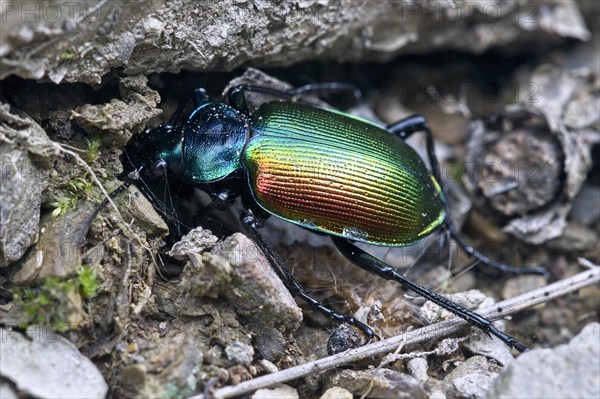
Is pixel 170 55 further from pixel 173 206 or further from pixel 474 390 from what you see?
pixel 474 390

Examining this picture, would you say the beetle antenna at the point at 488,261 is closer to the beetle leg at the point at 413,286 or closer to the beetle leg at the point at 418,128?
the beetle leg at the point at 418,128

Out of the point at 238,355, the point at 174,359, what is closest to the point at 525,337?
the point at 238,355

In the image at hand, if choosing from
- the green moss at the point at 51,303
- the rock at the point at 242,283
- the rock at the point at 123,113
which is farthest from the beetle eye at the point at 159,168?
the green moss at the point at 51,303

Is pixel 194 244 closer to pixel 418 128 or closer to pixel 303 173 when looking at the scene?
pixel 303 173

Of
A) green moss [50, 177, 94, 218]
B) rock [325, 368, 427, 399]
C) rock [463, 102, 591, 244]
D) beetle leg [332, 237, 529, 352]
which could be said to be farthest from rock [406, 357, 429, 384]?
green moss [50, 177, 94, 218]

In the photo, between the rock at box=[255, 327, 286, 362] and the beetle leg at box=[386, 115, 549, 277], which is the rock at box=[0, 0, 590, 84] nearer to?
the beetle leg at box=[386, 115, 549, 277]

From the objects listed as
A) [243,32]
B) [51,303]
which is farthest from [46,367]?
[243,32]
